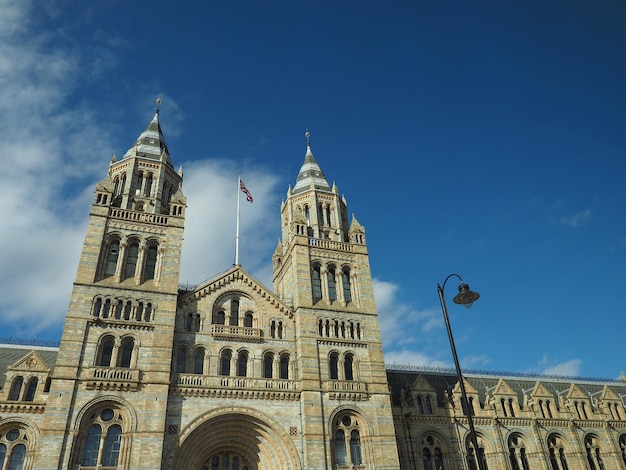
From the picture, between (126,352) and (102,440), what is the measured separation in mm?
6005

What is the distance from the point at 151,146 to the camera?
47.2 meters

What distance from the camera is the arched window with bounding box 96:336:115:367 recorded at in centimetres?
3431

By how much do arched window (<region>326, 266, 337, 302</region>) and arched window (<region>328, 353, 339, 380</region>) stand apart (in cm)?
530

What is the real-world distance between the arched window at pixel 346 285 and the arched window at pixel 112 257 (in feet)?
62.6

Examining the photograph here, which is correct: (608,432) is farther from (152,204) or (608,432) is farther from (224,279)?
(152,204)

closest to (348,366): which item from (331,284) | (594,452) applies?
(331,284)

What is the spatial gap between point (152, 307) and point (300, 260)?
1293 centimetres

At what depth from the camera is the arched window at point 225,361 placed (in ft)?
123

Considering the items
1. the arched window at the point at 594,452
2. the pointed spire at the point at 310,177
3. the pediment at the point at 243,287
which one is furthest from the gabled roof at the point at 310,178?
the arched window at the point at 594,452

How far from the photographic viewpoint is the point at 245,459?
3619cm

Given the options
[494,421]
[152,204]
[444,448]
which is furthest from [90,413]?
[494,421]

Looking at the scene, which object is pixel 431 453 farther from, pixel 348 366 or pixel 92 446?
pixel 92 446

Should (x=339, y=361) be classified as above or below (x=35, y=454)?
above

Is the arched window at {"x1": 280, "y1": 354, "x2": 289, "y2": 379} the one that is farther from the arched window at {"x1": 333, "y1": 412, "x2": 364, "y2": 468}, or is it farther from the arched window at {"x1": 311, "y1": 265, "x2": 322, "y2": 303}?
the arched window at {"x1": 311, "y1": 265, "x2": 322, "y2": 303}
